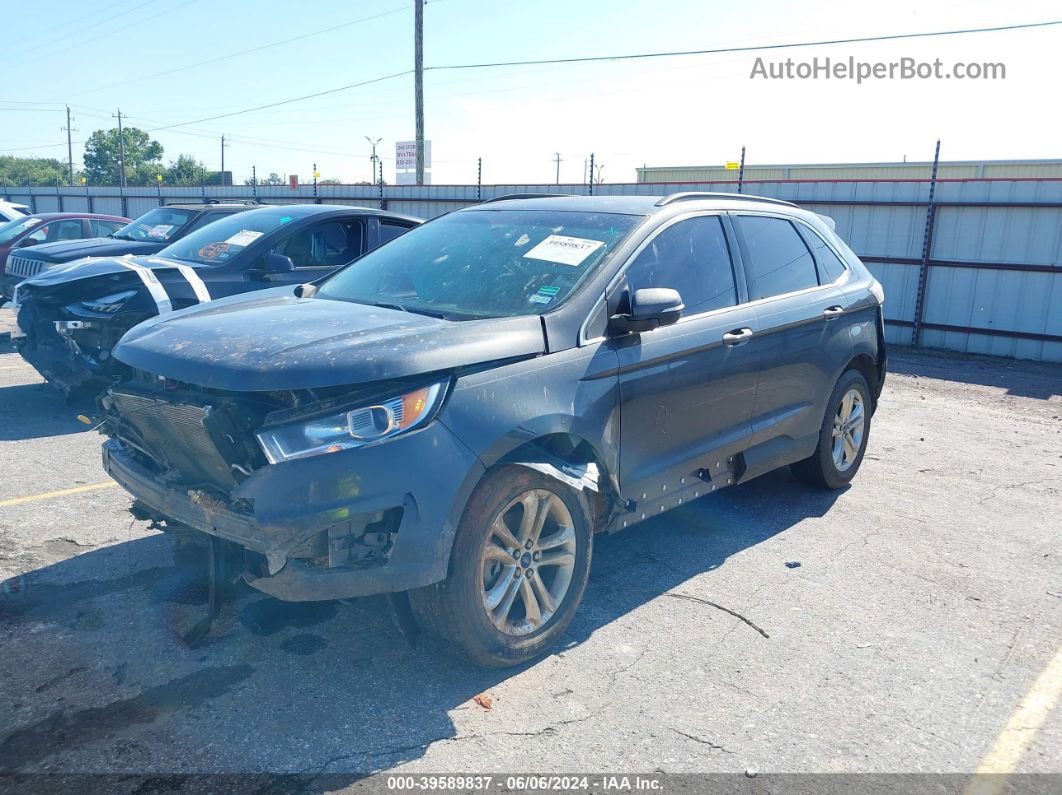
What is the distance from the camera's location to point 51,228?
13.7 meters

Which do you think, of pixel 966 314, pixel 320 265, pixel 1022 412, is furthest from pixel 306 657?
pixel 966 314

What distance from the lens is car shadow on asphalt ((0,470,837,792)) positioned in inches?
114

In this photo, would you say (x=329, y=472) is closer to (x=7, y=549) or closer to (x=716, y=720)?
(x=716, y=720)

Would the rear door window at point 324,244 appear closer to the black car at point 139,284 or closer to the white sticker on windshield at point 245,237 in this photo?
the black car at point 139,284

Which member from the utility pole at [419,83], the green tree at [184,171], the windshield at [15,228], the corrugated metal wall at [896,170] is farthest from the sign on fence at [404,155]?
the green tree at [184,171]

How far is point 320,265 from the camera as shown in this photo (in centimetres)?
809

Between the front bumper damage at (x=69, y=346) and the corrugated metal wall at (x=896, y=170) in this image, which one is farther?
the corrugated metal wall at (x=896, y=170)

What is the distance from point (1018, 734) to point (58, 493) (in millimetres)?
5203

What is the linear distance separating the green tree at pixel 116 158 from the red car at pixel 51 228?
251 ft

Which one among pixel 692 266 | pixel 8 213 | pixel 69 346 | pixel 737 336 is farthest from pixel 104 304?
pixel 8 213

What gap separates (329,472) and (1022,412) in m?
8.07

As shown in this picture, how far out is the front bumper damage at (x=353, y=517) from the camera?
2.96m

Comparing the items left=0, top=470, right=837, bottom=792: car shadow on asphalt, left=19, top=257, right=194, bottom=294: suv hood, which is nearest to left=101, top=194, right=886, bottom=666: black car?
left=0, top=470, right=837, bottom=792: car shadow on asphalt

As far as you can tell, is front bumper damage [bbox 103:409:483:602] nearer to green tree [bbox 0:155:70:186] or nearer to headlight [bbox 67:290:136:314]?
headlight [bbox 67:290:136:314]
